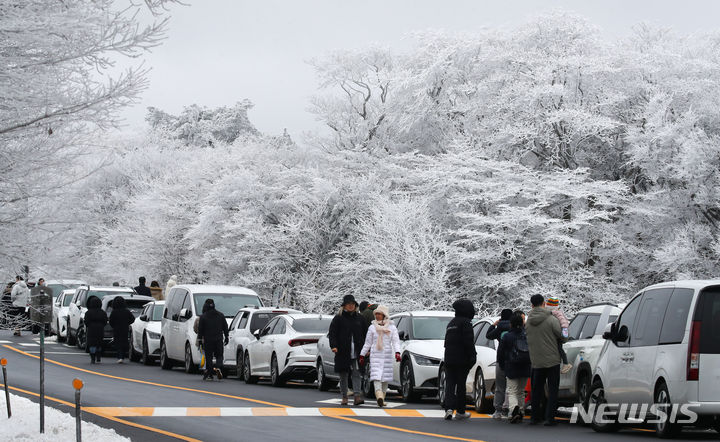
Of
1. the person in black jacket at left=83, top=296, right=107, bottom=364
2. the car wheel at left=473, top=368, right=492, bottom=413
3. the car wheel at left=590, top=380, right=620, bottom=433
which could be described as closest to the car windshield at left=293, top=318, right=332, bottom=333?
the car wheel at left=473, top=368, right=492, bottom=413

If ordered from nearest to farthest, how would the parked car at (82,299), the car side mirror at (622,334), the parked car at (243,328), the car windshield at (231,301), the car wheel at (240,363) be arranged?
the car side mirror at (622,334) → the parked car at (243,328) → the car wheel at (240,363) → the car windshield at (231,301) → the parked car at (82,299)

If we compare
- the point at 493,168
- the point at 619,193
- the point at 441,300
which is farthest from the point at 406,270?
the point at 619,193

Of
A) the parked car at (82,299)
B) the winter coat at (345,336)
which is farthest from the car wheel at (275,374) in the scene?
the parked car at (82,299)

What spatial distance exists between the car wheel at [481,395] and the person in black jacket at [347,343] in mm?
2080

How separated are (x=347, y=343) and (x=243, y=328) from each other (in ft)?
22.8

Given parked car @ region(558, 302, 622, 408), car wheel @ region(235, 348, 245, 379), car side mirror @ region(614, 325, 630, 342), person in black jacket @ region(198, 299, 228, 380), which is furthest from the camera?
car wheel @ region(235, 348, 245, 379)

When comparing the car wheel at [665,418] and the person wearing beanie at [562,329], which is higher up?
the person wearing beanie at [562,329]

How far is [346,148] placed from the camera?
58.2 metres

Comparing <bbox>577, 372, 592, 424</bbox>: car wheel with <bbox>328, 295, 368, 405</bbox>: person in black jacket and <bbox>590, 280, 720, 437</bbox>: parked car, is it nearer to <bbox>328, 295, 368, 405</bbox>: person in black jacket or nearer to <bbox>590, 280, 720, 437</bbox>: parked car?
<bbox>590, 280, 720, 437</bbox>: parked car

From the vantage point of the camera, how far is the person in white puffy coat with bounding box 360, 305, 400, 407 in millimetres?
19984

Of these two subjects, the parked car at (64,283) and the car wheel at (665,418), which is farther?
the parked car at (64,283)

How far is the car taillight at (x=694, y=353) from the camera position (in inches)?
519

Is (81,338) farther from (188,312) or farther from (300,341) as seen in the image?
(300,341)

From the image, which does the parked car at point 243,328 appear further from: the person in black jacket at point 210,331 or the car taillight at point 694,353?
the car taillight at point 694,353
